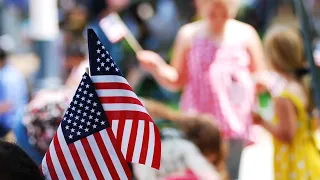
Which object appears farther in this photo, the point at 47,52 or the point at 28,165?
the point at 47,52

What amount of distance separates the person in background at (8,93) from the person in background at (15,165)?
15.4 ft

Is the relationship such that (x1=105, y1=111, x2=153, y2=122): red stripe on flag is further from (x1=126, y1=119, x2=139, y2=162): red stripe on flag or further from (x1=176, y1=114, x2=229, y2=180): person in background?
(x1=176, y1=114, x2=229, y2=180): person in background

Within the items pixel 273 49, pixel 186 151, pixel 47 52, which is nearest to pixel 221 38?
pixel 273 49

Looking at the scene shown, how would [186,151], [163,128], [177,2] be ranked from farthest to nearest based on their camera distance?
[177,2]
[163,128]
[186,151]

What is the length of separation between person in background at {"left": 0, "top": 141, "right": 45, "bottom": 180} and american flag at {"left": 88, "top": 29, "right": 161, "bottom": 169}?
0.38 metres

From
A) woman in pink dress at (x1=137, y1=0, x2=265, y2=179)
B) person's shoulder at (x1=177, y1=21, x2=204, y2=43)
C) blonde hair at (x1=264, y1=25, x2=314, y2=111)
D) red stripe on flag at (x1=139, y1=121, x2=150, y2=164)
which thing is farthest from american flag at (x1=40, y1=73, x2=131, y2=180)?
person's shoulder at (x1=177, y1=21, x2=204, y2=43)

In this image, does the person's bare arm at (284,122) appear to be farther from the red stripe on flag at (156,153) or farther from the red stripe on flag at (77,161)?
the red stripe on flag at (77,161)

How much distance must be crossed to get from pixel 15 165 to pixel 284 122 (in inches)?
103

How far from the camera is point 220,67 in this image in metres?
5.33

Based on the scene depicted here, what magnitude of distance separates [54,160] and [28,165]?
29cm

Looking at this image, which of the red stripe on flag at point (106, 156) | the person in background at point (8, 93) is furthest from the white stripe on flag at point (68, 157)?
the person in background at point (8, 93)

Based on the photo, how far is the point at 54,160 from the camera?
2.57m

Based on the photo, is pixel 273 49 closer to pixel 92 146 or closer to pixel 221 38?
pixel 221 38

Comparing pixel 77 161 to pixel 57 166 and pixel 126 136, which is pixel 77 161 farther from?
pixel 126 136
